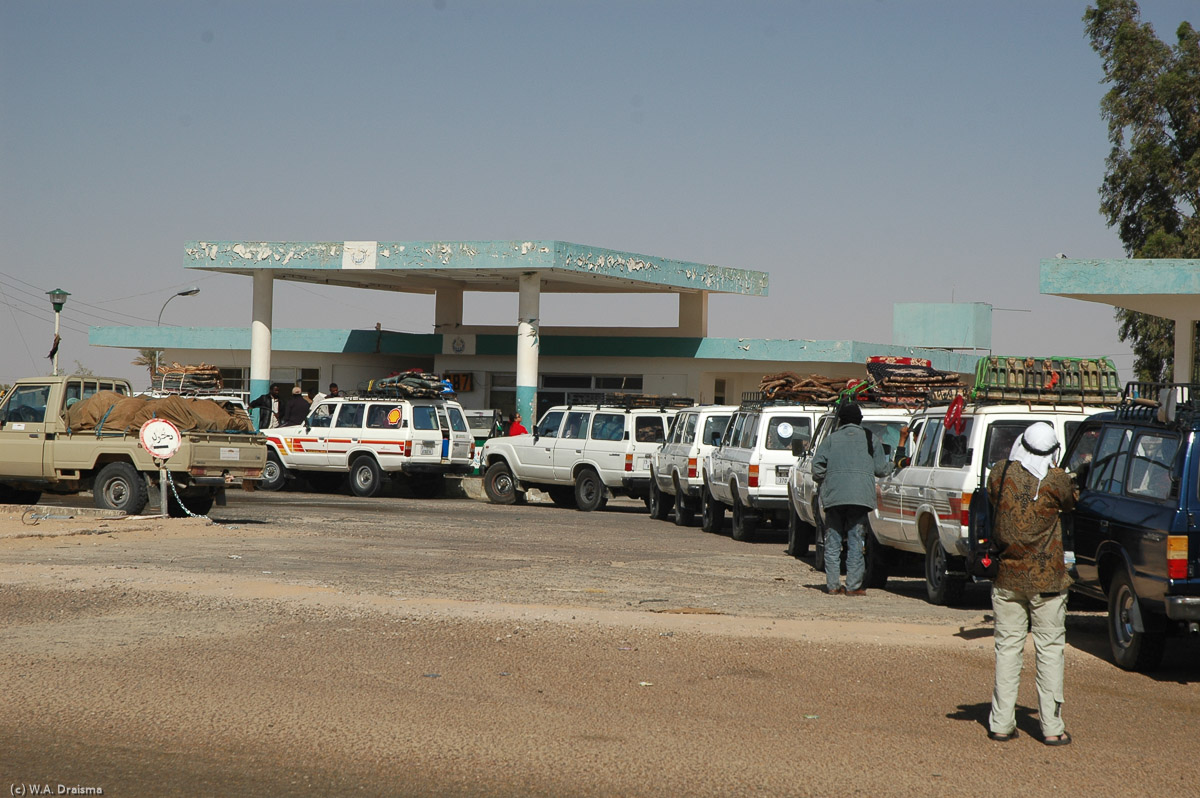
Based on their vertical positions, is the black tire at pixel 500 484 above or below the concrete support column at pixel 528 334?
below

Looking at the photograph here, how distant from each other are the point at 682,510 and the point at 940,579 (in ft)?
32.6

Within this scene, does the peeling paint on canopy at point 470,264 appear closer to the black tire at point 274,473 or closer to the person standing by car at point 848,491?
the black tire at point 274,473

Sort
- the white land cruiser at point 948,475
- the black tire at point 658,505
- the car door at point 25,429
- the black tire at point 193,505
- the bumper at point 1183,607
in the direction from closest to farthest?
the bumper at point 1183,607 < the white land cruiser at point 948,475 < the car door at point 25,429 < the black tire at point 193,505 < the black tire at point 658,505

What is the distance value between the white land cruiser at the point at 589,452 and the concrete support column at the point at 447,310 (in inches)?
612

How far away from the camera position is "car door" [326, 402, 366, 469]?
86.4ft

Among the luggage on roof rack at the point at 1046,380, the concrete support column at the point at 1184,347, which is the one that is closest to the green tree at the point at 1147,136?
the concrete support column at the point at 1184,347

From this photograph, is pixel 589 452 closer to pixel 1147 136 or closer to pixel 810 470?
pixel 810 470

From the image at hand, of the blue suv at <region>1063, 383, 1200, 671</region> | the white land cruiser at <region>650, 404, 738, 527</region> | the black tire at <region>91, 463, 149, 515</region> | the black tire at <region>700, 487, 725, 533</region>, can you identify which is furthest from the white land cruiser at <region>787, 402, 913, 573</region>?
the black tire at <region>91, 463, 149, 515</region>

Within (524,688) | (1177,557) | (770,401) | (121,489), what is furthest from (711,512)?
(524,688)

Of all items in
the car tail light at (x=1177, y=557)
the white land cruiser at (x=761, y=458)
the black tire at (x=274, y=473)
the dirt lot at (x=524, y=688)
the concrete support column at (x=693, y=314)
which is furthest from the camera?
the concrete support column at (x=693, y=314)

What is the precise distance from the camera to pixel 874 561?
13.2 metres

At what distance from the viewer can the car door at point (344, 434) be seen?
86.4 feet

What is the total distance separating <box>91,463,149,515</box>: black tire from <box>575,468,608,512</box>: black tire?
8585mm

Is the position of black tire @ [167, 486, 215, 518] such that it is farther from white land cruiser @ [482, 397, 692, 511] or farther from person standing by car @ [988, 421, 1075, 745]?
person standing by car @ [988, 421, 1075, 745]
